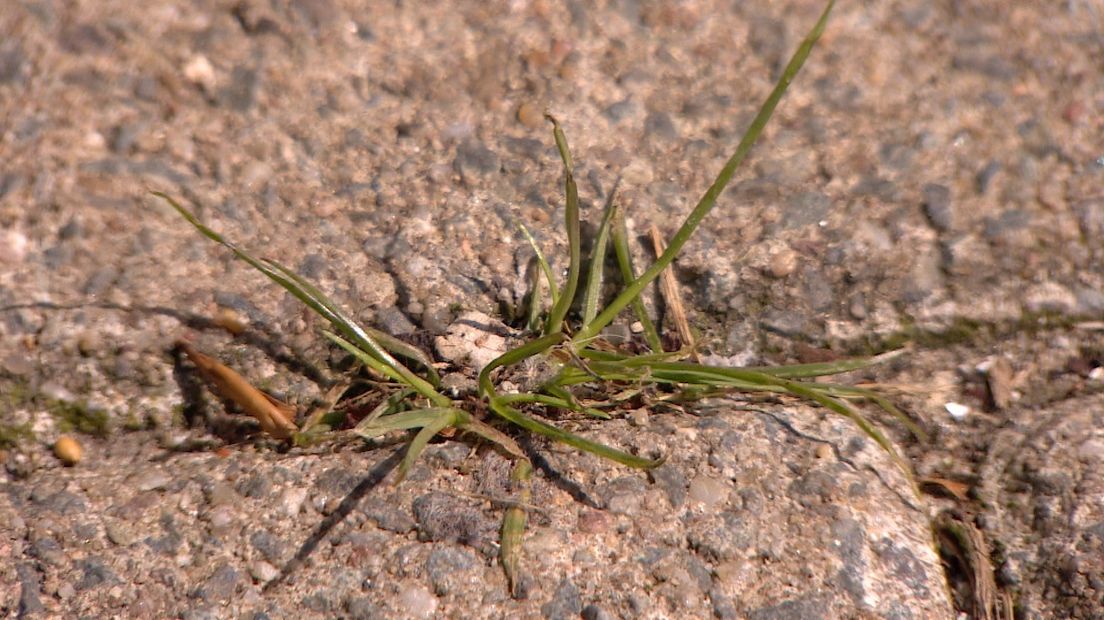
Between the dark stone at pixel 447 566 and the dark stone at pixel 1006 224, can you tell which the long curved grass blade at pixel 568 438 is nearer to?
the dark stone at pixel 447 566

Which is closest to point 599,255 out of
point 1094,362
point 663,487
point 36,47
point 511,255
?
point 511,255

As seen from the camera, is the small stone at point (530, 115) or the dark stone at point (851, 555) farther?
the small stone at point (530, 115)

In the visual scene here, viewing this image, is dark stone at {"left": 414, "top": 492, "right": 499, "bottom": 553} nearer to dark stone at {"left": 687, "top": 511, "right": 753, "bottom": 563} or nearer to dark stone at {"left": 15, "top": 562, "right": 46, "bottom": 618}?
dark stone at {"left": 687, "top": 511, "right": 753, "bottom": 563}

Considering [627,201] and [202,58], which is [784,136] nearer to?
[627,201]

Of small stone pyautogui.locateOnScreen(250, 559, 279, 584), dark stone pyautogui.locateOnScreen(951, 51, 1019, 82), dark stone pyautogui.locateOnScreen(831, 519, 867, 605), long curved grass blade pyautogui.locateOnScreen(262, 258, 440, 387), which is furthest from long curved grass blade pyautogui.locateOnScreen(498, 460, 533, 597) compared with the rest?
dark stone pyautogui.locateOnScreen(951, 51, 1019, 82)

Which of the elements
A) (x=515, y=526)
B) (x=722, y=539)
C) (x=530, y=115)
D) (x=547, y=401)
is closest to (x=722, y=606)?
(x=722, y=539)

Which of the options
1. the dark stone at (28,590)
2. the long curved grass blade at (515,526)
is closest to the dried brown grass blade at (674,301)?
the long curved grass blade at (515,526)
